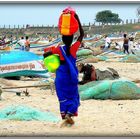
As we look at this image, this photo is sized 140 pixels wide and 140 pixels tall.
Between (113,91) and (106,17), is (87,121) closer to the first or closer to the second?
(113,91)

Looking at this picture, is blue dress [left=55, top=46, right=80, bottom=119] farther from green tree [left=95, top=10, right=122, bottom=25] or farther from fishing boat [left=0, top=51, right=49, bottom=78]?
green tree [left=95, top=10, right=122, bottom=25]

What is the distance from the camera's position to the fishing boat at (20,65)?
1305 cm

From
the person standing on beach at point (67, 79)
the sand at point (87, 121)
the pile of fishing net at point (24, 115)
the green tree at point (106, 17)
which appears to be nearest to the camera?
the sand at point (87, 121)

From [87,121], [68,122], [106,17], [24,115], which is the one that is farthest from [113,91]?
[106,17]

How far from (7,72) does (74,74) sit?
7061 millimetres

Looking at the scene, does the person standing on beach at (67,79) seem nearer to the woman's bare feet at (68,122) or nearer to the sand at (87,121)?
the woman's bare feet at (68,122)

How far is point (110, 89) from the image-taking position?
8977 millimetres

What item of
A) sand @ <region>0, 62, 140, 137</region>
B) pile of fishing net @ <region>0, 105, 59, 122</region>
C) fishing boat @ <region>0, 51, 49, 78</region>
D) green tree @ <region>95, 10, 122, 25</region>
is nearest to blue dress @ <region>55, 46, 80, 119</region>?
sand @ <region>0, 62, 140, 137</region>

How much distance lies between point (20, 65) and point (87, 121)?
6.64m

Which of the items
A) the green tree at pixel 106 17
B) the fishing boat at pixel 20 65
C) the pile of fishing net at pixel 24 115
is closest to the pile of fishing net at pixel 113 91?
the pile of fishing net at pixel 24 115

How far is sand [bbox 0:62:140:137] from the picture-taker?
237 inches

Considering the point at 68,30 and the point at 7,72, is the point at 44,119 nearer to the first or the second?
the point at 68,30

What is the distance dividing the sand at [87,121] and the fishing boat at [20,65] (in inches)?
147

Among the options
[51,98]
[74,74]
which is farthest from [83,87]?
[74,74]
